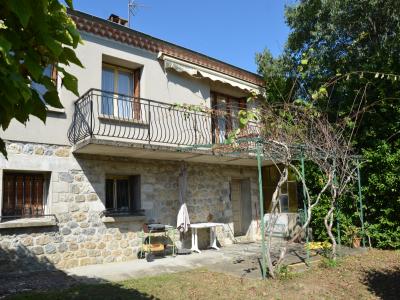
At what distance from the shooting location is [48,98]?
2.06 meters

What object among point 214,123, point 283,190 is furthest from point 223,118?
Answer: point 283,190

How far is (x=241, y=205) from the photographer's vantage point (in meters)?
14.3

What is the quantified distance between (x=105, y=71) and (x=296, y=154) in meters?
5.62

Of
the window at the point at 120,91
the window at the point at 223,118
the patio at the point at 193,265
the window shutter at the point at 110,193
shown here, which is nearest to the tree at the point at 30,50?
the patio at the point at 193,265

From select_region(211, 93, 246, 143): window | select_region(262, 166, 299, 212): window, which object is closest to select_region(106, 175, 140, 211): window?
select_region(211, 93, 246, 143): window

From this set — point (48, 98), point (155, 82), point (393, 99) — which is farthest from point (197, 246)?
point (48, 98)

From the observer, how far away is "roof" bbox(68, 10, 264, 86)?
32.5ft

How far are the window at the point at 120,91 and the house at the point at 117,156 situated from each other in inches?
1.2

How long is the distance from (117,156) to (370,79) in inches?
296

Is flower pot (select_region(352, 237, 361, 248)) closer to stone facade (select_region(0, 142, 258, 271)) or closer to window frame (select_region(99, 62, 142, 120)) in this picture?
Answer: stone facade (select_region(0, 142, 258, 271))

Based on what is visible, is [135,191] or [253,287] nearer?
[253,287]

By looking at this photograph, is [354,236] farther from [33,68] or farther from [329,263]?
[33,68]

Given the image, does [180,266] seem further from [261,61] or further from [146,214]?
[261,61]

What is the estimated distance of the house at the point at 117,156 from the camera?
8.79 meters
